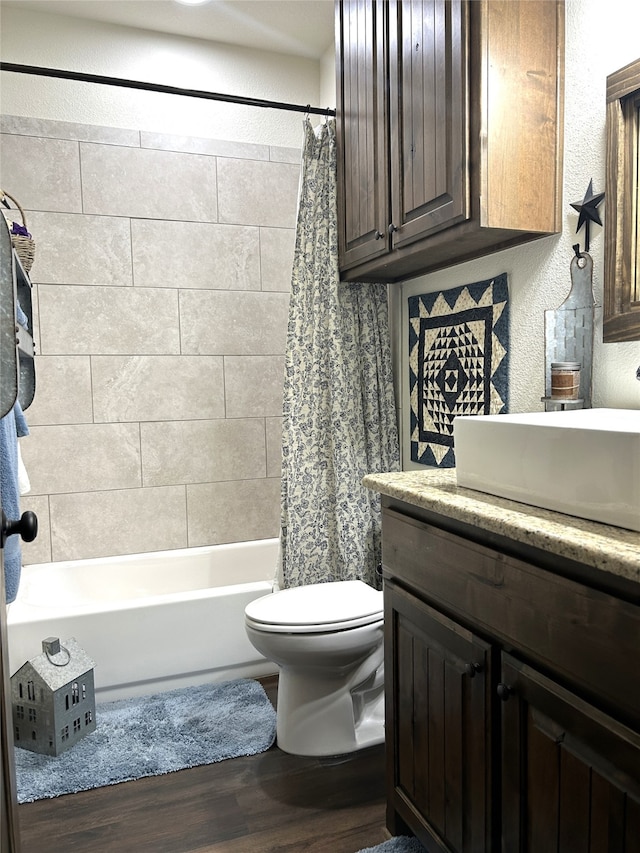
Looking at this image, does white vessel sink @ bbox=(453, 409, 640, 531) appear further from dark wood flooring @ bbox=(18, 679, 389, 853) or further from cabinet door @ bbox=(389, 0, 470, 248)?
dark wood flooring @ bbox=(18, 679, 389, 853)

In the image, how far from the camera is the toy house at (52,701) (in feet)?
6.44

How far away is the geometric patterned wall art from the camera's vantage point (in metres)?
1.91

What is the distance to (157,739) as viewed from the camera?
205 cm

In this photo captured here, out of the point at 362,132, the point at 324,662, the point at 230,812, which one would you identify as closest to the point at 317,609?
the point at 324,662

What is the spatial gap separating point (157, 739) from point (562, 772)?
Answer: 150 centimetres

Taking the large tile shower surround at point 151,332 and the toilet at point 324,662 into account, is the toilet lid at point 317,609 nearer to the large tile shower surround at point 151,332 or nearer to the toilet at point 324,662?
the toilet at point 324,662

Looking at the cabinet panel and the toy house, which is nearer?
the cabinet panel

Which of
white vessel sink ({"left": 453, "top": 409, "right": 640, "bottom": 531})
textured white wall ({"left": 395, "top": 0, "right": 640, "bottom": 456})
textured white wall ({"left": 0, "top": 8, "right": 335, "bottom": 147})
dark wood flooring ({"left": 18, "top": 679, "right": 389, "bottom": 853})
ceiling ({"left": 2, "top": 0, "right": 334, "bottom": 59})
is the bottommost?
dark wood flooring ({"left": 18, "top": 679, "right": 389, "bottom": 853})

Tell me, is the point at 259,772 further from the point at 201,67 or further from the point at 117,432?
the point at 201,67

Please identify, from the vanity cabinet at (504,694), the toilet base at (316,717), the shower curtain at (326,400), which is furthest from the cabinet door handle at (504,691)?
the shower curtain at (326,400)

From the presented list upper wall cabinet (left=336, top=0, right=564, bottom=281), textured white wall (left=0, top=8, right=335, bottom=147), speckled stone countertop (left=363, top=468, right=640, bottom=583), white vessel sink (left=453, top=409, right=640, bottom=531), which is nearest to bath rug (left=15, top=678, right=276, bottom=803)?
speckled stone countertop (left=363, top=468, right=640, bottom=583)

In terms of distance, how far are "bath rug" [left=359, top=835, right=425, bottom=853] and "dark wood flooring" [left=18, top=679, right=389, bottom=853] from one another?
0.05 metres

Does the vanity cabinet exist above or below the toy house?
above

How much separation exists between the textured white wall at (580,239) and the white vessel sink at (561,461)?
17 cm
